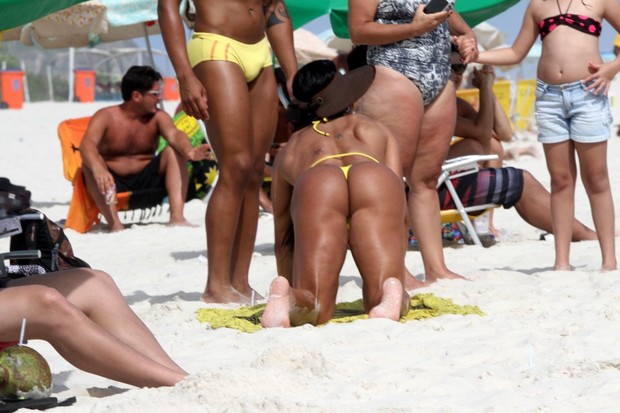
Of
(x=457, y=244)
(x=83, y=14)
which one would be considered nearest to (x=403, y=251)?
(x=457, y=244)

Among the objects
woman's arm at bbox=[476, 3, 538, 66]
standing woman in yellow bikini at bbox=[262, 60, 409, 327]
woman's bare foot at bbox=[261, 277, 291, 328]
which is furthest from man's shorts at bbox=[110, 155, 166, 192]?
woman's bare foot at bbox=[261, 277, 291, 328]

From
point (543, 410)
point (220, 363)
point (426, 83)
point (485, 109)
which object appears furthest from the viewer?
point (485, 109)

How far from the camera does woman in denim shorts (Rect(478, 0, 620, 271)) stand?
4938 millimetres

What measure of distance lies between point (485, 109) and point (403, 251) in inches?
120

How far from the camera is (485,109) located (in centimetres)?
689

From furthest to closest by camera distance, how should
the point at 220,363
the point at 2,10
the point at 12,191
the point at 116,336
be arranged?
the point at 2,10, the point at 220,363, the point at 116,336, the point at 12,191

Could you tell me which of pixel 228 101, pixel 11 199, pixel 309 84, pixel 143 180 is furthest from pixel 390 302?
pixel 143 180

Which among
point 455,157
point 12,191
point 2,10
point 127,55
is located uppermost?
point 2,10

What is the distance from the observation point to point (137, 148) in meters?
8.80

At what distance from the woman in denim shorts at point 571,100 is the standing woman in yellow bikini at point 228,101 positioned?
123 centimetres

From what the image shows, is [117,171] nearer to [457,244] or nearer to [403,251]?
[457,244]

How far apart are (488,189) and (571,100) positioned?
6.20 feet

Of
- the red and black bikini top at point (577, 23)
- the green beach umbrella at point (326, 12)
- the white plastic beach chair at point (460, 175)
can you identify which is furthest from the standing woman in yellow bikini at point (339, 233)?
the green beach umbrella at point (326, 12)

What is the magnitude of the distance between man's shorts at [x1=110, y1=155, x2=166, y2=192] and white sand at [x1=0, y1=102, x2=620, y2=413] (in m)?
2.84
